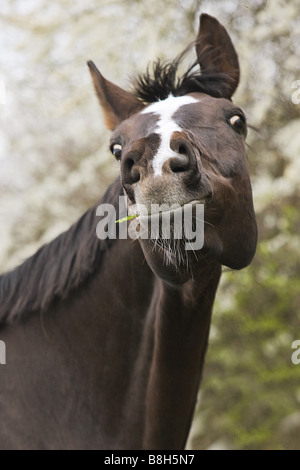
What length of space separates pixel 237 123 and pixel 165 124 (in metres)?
0.55

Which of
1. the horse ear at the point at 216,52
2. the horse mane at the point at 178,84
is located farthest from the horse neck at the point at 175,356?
the horse ear at the point at 216,52

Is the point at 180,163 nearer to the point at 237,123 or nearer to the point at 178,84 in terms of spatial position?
the point at 237,123

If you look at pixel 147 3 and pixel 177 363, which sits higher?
pixel 147 3

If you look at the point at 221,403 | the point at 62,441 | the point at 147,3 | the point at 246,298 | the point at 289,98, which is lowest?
the point at 62,441

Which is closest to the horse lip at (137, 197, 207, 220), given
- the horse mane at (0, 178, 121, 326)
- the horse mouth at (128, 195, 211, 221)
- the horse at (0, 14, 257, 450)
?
the horse mouth at (128, 195, 211, 221)

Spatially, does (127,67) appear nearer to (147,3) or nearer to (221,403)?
(147,3)

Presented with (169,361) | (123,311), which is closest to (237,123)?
(123,311)

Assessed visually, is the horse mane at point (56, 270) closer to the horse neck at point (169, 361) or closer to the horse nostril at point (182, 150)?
the horse neck at point (169, 361)

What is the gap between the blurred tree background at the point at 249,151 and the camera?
7.27m

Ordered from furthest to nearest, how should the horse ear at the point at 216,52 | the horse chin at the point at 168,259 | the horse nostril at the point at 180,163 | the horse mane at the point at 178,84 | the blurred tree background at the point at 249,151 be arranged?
the blurred tree background at the point at 249,151 < the horse ear at the point at 216,52 < the horse mane at the point at 178,84 < the horse chin at the point at 168,259 < the horse nostril at the point at 180,163

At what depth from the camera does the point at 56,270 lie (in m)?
3.35

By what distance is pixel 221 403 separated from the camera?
28.9 feet

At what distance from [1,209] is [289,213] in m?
5.24

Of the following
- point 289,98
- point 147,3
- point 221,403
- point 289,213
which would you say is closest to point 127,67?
point 147,3
